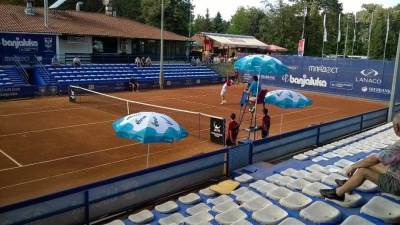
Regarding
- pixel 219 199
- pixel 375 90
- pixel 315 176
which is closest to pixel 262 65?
pixel 315 176

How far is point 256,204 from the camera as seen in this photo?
7184 mm

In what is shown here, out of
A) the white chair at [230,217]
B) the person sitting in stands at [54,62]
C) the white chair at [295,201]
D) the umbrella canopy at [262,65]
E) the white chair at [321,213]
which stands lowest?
the white chair at [230,217]

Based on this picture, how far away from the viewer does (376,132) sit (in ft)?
51.4

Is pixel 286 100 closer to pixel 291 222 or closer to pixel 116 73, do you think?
pixel 291 222

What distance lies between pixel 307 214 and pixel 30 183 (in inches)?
328

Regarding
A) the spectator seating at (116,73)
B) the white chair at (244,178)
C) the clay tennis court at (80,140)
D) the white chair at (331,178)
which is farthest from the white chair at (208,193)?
the spectator seating at (116,73)

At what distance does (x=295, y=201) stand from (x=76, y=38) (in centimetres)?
3568

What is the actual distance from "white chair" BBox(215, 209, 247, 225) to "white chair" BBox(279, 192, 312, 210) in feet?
2.89

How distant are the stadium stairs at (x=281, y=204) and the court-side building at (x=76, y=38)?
29.6 meters

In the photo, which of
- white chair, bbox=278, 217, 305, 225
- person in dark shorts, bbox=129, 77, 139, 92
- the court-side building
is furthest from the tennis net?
white chair, bbox=278, 217, 305, 225

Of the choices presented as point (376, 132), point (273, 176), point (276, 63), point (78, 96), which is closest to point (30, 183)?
point (273, 176)

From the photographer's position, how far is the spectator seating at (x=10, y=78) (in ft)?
92.6

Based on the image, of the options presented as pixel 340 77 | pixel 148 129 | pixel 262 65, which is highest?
pixel 262 65

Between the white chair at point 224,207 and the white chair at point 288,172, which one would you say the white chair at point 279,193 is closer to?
the white chair at point 224,207
